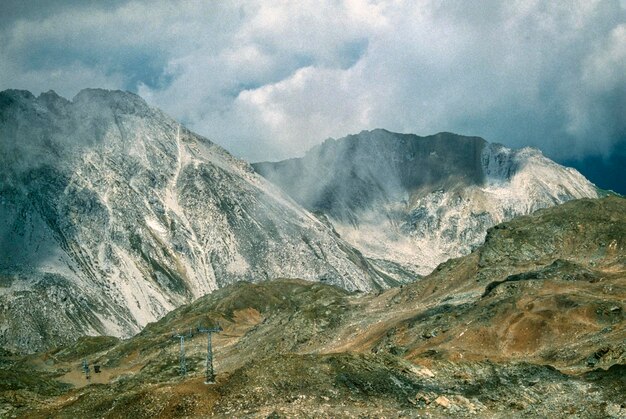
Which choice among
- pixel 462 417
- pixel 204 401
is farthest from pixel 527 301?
pixel 204 401

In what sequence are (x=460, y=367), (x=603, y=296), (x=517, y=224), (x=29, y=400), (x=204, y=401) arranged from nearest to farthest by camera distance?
(x=204, y=401) < (x=460, y=367) < (x=29, y=400) < (x=603, y=296) < (x=517, y=224)

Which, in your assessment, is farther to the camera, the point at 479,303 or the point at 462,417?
the point at 479,303

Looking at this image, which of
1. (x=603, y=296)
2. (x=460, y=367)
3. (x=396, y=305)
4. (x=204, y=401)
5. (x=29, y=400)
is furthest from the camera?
(x=396, y=305)

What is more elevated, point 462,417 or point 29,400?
point 29,400

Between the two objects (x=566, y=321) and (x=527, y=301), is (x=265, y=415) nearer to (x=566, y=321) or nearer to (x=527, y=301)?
(x=566, y=321)

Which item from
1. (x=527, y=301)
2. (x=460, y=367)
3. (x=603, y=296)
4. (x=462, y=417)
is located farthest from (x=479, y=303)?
(x=462, y=417)

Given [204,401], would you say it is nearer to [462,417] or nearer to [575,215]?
[462,417]
